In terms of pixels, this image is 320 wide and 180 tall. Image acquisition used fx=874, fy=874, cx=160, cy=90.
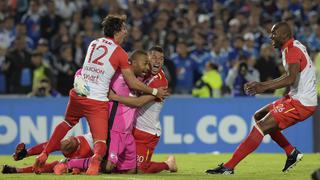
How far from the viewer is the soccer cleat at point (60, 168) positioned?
35.7 ft

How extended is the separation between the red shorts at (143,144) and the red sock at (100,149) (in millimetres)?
674

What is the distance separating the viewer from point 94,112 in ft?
36.0

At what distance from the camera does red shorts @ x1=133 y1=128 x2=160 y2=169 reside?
1141 cm

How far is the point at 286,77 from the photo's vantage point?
10992mm

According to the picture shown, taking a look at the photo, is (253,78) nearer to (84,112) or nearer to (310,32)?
(310,32)

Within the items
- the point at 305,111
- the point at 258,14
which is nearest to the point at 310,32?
the point at 258,14

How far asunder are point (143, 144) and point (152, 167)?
33 cm

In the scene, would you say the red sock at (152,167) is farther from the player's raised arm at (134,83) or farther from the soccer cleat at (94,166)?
the player's raised arm at (134,83)

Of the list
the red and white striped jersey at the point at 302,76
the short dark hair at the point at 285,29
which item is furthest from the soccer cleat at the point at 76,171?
the short dark hair at the point at 285,29

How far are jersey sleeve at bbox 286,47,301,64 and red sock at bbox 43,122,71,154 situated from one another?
117 inches

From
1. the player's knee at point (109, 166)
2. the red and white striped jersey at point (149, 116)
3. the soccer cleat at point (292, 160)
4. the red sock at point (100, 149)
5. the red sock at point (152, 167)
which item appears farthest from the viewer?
the soccer cleat at point (292, 160)

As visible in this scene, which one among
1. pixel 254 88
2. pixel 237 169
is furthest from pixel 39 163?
pixel 237 169

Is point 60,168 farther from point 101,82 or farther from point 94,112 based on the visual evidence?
point 101,82

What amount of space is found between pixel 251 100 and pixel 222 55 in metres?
2.38
